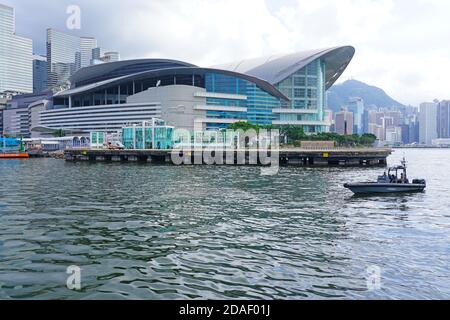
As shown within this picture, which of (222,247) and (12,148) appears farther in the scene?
(12,148)

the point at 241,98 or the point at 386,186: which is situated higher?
the point at 241,98

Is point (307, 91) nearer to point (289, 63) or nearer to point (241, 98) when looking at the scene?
point (289, 63)

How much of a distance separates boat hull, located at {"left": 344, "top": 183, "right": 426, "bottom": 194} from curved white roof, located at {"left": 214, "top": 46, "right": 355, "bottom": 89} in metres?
121

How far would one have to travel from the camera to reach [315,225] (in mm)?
23453

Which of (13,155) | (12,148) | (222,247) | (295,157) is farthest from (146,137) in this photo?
(222,247)

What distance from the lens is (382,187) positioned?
128 feet

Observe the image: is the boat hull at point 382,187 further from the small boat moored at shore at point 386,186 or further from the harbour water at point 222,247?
the harbour water at point 222,247

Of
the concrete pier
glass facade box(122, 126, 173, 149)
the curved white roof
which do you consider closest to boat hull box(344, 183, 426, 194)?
the concrete pier

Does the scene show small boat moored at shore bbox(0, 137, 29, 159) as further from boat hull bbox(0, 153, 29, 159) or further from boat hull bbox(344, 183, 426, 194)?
boat hull bbox(344, 183, 426, 194)

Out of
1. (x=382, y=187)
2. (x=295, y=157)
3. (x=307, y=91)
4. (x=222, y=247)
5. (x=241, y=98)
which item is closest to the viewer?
(x=222, y=247)

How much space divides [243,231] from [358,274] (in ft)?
25.3

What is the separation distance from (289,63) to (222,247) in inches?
5892

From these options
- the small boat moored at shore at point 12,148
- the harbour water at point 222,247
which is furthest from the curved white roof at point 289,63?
the harbour water at point 222,247
